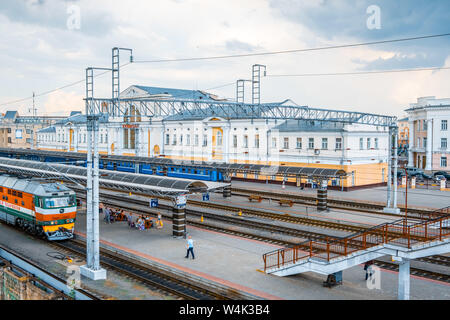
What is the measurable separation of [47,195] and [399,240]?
59.8 ft

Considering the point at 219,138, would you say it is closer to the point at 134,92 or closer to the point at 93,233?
the point at 134,92

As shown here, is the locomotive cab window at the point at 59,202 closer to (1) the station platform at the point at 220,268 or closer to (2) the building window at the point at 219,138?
(1) the station platform at the point at 220,268

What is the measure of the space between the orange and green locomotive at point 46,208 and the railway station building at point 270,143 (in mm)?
16693

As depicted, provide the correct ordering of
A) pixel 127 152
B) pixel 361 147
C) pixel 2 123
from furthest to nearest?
pixel 2 123, pixel 127 152, pixel 361 147

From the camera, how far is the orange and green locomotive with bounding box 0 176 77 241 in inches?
977

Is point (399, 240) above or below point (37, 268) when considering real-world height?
above

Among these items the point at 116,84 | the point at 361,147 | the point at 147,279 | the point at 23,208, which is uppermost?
the point at 116,84

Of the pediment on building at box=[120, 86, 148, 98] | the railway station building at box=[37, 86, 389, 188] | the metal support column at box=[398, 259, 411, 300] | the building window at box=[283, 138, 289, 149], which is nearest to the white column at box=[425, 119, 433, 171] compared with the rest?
the railway station building at box=[37, 86, 389, 188]

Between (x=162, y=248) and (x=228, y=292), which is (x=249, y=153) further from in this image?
(x=228, y=292)

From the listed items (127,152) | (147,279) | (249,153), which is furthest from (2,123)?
(147,279)

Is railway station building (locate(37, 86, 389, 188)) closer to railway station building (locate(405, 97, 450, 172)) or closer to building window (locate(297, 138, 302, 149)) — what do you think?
building window (locate(297, 138, 302, 149))

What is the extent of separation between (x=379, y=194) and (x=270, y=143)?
46.8 ft

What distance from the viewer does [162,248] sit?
2383 centimetres

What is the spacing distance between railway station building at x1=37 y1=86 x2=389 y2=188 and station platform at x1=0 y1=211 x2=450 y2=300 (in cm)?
1876
